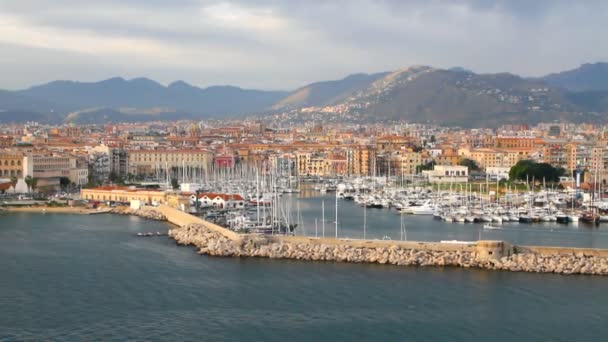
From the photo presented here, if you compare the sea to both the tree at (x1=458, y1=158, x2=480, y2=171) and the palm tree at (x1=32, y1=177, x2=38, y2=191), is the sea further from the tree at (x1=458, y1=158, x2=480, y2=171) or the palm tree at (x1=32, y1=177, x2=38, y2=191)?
the tree at (x1=458, y1=158, x2=480, y2=171)

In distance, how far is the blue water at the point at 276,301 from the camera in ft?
33.9

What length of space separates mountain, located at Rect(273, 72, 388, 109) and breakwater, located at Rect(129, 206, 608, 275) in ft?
448

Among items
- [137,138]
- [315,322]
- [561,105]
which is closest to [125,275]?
[315,322]

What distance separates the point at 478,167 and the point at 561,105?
2729 inches

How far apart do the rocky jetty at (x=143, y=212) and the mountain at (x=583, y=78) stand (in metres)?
168

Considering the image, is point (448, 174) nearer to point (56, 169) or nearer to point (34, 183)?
point (56, 169)

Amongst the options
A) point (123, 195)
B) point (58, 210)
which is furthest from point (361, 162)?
point (58, 210)

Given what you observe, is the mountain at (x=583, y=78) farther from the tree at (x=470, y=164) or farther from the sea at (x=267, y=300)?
the sea at (x=267, y=300)

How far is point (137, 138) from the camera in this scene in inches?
2189

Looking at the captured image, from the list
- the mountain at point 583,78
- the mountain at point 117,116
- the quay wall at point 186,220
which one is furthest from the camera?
the mountain at point 583,78

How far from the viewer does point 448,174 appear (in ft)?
112

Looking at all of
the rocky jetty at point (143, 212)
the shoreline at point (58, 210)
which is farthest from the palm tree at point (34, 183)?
the rocky jetty at point (143, 212)

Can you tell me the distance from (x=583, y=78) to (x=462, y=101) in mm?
97018

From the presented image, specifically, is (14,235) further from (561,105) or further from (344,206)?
(561,105)
